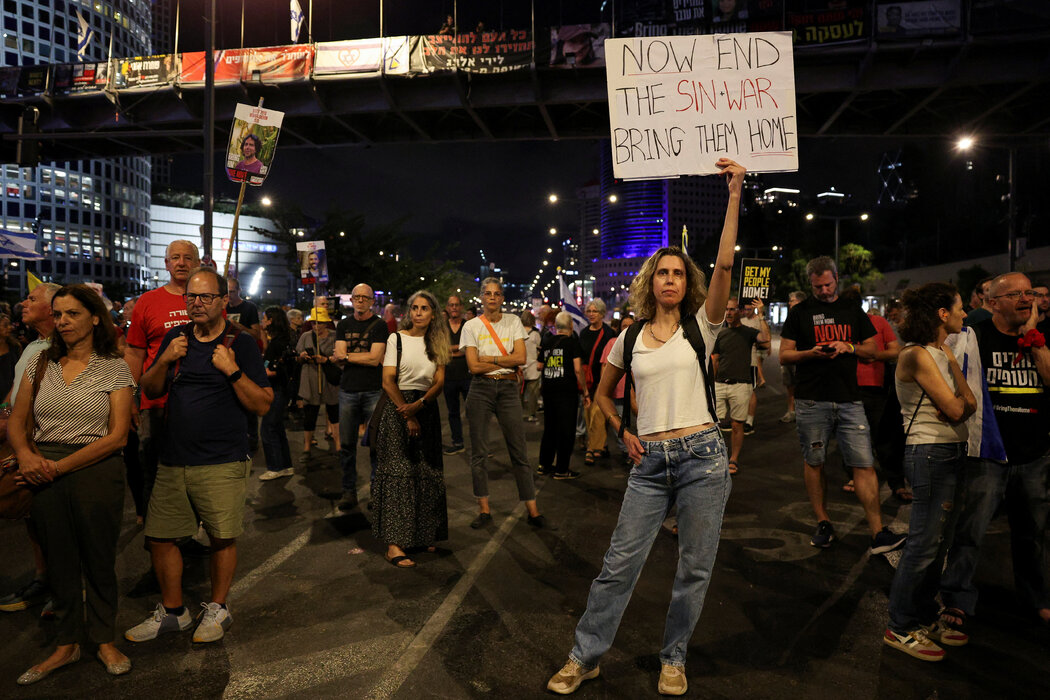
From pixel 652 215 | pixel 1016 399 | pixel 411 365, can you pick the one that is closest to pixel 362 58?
pixel 411 365

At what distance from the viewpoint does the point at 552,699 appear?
3.12 meters

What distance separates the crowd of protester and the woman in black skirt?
0.06 ft

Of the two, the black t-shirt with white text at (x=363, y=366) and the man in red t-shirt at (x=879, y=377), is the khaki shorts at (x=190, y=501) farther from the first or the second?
the man in red t-shirt at (x=879, y=377)

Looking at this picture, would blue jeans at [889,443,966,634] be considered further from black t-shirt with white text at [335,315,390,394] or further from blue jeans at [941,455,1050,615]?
black t-shirt with white text at [335,315,390,394]

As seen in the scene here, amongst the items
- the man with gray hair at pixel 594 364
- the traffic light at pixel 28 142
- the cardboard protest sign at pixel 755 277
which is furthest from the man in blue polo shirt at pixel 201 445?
the traffic light at pixel 28 142

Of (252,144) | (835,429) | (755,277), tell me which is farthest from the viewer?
(755,277)

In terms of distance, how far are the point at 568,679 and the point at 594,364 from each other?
5377mm

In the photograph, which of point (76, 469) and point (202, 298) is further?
point (202, 298)

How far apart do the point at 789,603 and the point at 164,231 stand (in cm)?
13420

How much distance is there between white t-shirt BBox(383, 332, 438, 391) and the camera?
17.5ft

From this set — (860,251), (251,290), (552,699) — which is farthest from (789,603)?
(251,290)

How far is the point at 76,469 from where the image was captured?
135 inches

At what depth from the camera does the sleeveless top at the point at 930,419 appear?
3762 mm

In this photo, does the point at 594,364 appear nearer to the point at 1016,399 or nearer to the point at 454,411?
the point at 454,411
